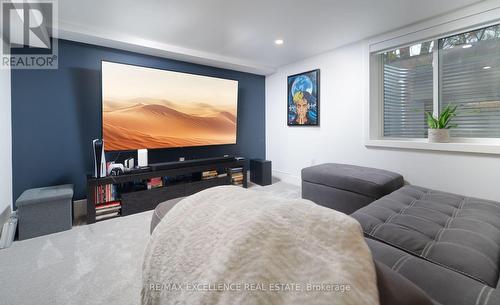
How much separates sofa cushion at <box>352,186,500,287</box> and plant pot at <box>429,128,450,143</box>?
0.91 m

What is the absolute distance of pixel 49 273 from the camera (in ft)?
5.30

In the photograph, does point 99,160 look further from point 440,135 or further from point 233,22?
point 440,135

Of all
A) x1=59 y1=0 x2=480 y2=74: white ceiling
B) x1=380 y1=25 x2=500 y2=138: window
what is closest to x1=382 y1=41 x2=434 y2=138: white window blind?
x1=380 y1=25 x2=500 y2=138: window

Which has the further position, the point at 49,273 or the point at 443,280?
the point at 49,273

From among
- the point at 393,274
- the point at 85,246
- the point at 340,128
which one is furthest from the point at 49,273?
the point at 340,128

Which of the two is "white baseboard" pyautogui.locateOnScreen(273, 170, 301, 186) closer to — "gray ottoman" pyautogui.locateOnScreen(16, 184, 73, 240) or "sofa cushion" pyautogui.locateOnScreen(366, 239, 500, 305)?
"sofa cushion" pyautogui.locateOnScreen(366, 239, 500, 305)

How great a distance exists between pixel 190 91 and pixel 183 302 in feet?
10.4

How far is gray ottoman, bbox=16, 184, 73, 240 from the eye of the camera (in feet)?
6.93

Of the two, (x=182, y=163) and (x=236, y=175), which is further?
(x=236, y=175)

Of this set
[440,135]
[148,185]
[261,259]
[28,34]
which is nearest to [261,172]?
[148,185]

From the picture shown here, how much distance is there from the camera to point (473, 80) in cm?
233

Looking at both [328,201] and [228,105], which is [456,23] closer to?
[328,201]

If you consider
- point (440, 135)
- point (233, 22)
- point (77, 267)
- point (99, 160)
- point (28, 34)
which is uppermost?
point (233, 22)

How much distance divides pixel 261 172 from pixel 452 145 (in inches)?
101
